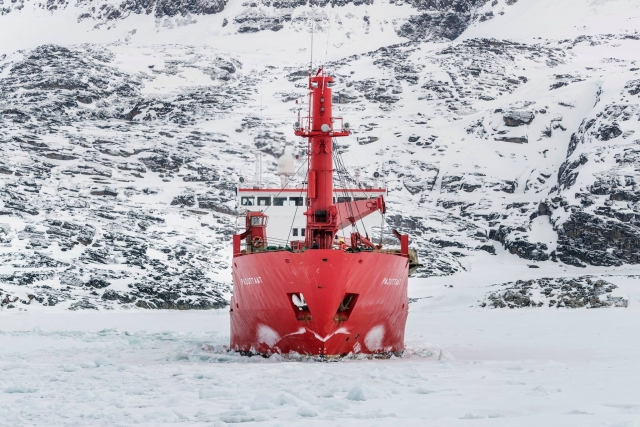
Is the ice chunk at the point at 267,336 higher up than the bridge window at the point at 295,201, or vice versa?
the bridge window at the point at 295,201

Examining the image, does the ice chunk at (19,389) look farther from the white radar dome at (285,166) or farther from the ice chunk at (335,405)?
the white radar dome at (285,166)

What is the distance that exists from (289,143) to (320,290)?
105 metres

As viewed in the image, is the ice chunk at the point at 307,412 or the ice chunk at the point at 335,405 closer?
the ice chunk at the point at 307,412

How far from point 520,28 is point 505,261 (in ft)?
293

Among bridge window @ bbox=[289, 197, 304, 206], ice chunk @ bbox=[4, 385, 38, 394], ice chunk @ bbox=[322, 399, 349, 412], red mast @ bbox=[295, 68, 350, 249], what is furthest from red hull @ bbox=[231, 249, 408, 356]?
ice chunk @ bbox=[322, 399, 349, 412]

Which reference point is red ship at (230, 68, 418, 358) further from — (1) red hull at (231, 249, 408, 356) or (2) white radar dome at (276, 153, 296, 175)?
(2) white radar dome at (276, 153, 296, 175)

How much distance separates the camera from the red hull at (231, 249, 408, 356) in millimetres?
24219

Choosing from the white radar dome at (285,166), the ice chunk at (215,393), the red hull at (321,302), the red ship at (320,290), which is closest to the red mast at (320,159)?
the red ship at (320,290)

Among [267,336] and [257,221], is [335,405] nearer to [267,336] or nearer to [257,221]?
[267,336]

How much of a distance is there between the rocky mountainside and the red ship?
1688 inches

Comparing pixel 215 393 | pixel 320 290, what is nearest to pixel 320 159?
pixel 320 290

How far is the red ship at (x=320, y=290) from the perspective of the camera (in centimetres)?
2425

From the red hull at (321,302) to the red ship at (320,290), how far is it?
1.0 inches

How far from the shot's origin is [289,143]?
128500mm
